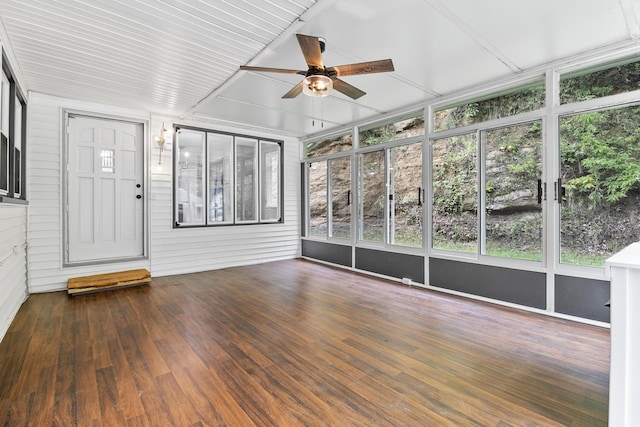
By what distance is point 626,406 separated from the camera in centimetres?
142

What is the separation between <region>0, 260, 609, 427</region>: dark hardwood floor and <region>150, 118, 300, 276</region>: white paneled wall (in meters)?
1.50

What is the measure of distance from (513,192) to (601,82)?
4.41 feet

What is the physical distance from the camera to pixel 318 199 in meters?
6.79

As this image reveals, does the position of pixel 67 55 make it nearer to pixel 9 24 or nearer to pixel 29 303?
→ pixel 9 24

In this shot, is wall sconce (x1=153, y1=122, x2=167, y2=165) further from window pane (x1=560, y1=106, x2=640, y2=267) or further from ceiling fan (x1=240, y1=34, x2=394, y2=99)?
window pane (x1=560, y1=106, x2=640, y2=267)

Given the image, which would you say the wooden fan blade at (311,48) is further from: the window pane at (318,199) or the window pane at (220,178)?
the window pane at (318,199)

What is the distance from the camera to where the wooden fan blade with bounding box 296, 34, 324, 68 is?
229cm

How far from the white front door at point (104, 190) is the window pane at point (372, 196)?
3.80 m

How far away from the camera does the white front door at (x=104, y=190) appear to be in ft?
15.2

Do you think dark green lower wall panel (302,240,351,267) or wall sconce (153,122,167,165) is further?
dark green lower wall panel (302,240,351,267)

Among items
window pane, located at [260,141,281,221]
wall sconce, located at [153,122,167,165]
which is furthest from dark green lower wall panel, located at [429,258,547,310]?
wall sconce, located at [153,122,167,165]

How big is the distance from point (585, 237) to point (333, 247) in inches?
155

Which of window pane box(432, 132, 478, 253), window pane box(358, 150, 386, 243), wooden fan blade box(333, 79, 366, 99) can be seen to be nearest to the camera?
wooden fan blade box(333, 79, 366, 99)

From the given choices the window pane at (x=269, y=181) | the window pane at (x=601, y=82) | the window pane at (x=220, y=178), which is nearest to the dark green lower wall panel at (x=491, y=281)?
the window pane at (x=601, y=82)
